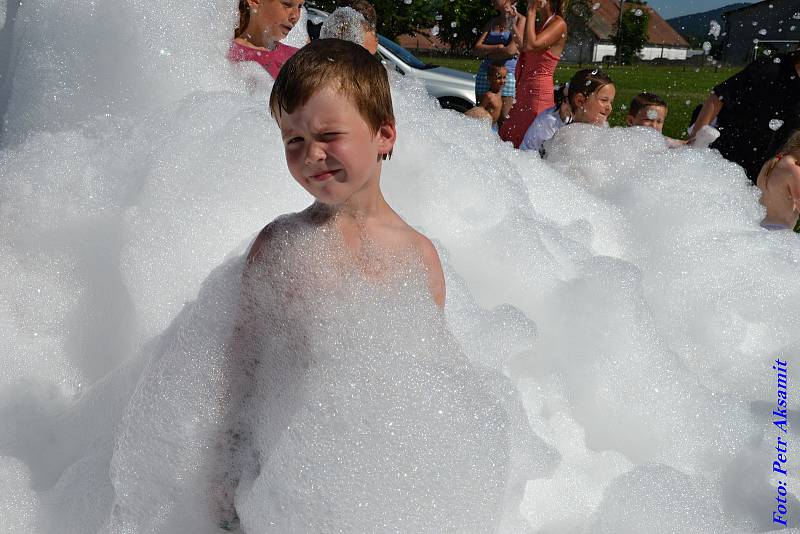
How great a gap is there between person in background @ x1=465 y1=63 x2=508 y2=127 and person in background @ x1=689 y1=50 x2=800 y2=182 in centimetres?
124

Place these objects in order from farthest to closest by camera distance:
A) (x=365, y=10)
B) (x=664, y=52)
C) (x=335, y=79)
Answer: (x=664, y=52)
(x=365, y=10)
(x=335, y=79)

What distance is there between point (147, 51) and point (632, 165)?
180 cm

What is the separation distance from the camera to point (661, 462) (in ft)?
6.38

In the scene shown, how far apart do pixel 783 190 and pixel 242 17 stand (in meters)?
2.06

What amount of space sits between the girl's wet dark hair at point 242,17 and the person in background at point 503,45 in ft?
8.76

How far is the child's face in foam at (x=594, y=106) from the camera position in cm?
359

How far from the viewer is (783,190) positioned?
296 centimetres

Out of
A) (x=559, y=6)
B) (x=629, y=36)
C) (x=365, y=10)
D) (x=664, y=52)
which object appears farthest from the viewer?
(x=664, y=52)

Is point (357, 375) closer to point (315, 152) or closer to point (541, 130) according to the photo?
point (315, 152)

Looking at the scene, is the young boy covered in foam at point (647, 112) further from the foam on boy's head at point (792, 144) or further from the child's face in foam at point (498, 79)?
the child's face in foam at point (498, 79)

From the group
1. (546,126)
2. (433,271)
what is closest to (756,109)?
(546,126)

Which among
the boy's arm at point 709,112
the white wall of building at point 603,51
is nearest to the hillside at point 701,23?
the boy's arm at point 709,112

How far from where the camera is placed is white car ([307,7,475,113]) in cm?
802

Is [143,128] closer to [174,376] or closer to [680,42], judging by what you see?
[174,376]
